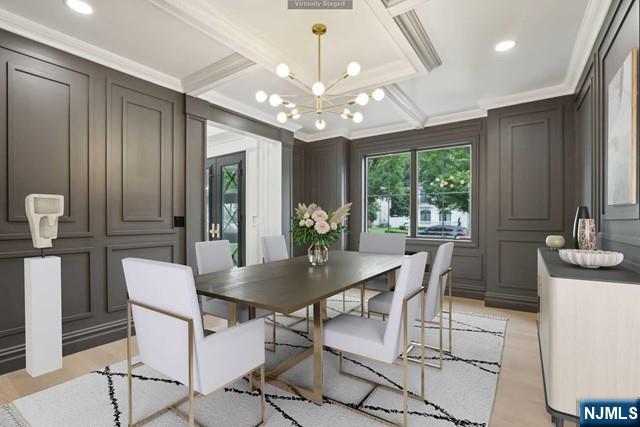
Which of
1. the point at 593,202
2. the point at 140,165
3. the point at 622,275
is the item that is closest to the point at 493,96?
the point at 593,202

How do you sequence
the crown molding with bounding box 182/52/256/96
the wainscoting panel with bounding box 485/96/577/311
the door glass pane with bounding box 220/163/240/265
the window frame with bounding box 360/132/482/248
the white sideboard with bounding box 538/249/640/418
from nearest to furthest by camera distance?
the white sideboard with bounding box 538/249/640/418 → the crown molding with bounding box 182/52/256/96 → the wainscoting panel with bounding box 485/96/577/311 → the window frame with bounding box 360/132/482/248 → the door glass pane with bounding box 220/163/240/265

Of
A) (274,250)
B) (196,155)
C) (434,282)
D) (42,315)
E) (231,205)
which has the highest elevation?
(196,155)

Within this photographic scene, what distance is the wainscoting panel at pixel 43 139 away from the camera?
2.32 meters

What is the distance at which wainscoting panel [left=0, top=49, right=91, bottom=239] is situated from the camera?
2.32 meters

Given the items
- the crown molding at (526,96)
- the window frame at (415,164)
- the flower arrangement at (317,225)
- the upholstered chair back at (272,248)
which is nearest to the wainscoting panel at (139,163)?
the upholstered chair back at (272,248)

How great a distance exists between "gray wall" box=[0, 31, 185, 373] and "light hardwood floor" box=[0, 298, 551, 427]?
197mm

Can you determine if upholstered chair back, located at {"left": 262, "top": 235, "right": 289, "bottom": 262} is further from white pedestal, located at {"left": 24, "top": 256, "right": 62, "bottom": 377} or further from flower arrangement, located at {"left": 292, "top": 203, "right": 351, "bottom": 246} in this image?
white pedestal, located at {"left": 24, "top": 256, "right": 62, "bottom": 377}

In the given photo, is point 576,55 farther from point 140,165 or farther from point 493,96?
point 140,165

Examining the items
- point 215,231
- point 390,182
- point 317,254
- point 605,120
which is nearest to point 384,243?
point 317,254

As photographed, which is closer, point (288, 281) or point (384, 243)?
point (288, 281)

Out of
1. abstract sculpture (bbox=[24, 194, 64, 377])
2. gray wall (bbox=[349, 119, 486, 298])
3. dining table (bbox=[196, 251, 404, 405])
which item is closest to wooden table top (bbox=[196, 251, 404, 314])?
dining table (bbox=[196, 251, 404, 405])

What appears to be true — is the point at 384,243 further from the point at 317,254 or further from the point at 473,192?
the point at 473,192

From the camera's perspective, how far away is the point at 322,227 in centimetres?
254

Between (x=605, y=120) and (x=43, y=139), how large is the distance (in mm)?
4265
